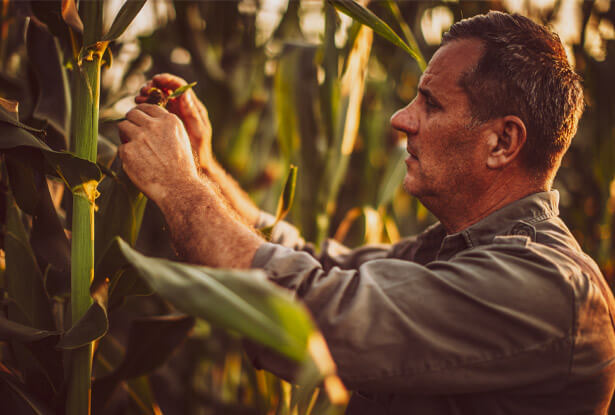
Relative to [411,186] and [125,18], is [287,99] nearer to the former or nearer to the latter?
[411,186]

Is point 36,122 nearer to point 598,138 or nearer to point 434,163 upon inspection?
point 434,163

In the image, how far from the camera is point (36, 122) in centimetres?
74

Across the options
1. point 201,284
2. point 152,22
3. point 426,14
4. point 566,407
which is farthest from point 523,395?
point 152,22

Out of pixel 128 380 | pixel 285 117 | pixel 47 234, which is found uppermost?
pixel 285 117

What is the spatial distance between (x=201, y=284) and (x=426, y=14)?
1.29 m

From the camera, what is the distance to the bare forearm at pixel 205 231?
0.60 meters

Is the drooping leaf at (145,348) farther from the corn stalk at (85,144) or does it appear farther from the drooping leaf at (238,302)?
the drooping leaf at (238,302)

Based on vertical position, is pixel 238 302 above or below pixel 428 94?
below

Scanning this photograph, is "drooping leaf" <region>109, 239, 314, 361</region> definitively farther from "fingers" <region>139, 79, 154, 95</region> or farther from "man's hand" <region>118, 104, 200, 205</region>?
"fingers" <region>139, 79, 154, 95</region>

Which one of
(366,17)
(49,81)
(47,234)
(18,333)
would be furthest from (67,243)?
(366,17)

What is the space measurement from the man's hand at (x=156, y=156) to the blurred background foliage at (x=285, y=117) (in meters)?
0.43

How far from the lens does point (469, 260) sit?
0.63 meters

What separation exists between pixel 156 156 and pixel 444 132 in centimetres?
45

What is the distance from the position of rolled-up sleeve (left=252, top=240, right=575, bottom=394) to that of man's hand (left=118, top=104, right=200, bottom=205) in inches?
5.9
